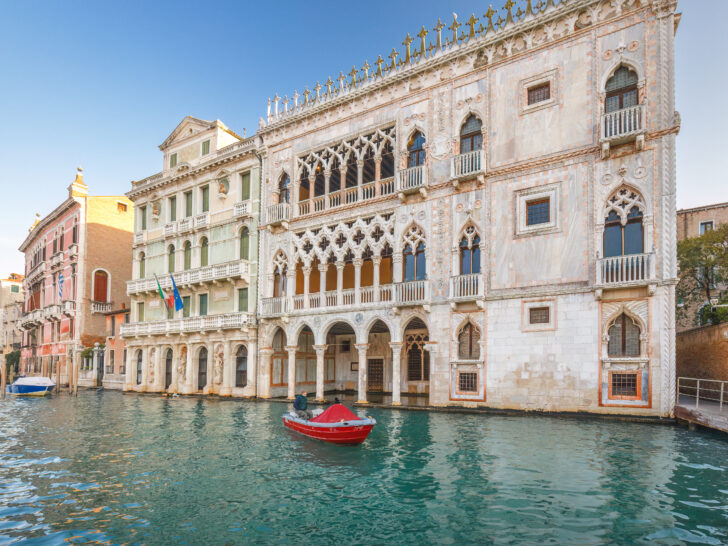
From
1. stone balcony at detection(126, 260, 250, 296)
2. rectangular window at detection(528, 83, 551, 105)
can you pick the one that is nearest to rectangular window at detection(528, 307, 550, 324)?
rectangular window at detection(528, 83, 551, 105)

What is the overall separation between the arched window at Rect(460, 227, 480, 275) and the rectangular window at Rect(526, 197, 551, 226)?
2158 mm

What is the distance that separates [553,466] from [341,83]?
2010cm

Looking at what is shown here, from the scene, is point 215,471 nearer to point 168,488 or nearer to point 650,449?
point 168,488

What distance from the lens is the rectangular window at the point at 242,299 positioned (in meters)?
27.9

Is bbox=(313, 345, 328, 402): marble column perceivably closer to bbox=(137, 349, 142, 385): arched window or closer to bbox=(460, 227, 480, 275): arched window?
bbox=(460, 227, 480, 275): arched window

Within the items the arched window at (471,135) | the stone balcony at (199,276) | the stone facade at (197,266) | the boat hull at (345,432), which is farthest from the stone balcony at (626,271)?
the stone balcony at (199,276)

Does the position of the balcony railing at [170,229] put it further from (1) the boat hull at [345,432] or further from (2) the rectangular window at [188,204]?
(1) the boat hull at [345,432]

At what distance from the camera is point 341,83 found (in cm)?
2466

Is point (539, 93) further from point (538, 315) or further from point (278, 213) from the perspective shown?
point (278, 213)

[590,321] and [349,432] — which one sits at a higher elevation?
[590,321]

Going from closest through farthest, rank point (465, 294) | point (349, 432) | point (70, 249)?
point (349, 432), point (465, 294), point (70, 249)

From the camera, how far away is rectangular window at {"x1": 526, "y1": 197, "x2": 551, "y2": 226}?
18484 millimetres

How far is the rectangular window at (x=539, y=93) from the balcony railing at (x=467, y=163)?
270cm

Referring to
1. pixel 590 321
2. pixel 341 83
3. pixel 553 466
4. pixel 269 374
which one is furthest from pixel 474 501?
pixel 341 83
